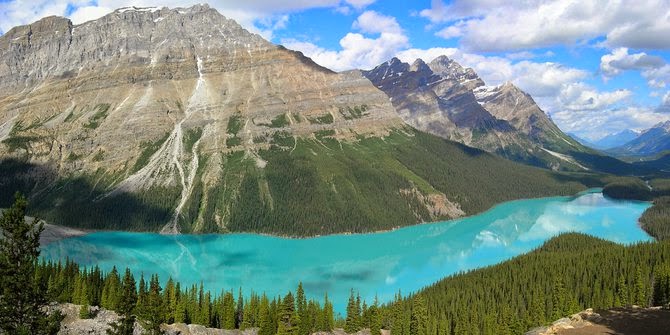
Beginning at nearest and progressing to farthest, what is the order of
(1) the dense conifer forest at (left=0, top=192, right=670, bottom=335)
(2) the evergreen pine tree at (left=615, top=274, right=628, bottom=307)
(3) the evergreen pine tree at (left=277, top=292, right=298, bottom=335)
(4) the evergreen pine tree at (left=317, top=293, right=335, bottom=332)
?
(3) the evergreen pine tree at (left=277, top=292, right=298, bottom=335)
(1) the dense conifer forest at (left=0, top=192, right=670, bottom=335)
(4) the evergreen pine tree at (left=317, top=293, right=335, bottom=332)
(2) the evergreen pine tree at (left=615, top=274, right=628, bottom=307)

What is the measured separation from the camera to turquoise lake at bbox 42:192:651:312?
128 metres

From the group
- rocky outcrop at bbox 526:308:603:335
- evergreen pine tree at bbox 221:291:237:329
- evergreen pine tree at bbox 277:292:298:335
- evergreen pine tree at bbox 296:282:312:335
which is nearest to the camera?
rocky outcrop at bbox 526:308:603:335

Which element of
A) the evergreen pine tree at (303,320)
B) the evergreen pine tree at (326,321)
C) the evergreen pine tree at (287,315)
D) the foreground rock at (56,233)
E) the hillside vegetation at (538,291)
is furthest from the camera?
the foreground rock at (56,233)

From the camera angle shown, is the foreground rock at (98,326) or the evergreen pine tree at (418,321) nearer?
the foreground rock at (98,326)

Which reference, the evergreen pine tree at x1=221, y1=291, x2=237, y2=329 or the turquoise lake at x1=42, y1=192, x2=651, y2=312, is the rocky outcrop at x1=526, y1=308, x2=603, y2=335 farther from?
the turquoise lake at x1=42, y1=192, x2=651, y2=312

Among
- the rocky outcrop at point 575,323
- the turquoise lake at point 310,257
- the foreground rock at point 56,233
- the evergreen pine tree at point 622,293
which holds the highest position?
the foreground rock at point 56,233

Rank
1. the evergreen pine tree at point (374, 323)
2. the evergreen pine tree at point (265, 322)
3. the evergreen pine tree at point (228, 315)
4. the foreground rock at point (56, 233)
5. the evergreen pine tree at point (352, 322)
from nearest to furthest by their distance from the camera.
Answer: the evergreen pine tree at point (265, 322) < the evergreen pine tree at point (374, 323) < the evergreen pine tree at point (228, 315) < the evergreen pine tree at point (352, 322) < the foreground rock at point (56, 233)

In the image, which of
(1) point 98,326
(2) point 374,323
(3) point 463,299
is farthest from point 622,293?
(1) point 98,326

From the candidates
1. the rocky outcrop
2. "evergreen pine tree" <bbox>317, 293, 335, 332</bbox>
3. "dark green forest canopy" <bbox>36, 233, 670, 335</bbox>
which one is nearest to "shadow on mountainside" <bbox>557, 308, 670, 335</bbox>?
the rocky outcrop

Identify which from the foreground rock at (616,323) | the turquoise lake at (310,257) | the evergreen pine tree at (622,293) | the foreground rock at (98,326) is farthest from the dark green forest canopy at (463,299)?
the foreground rock at (616,323)

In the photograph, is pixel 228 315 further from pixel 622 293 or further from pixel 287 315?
pixel 622 293

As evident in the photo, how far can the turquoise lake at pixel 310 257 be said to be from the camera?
420 feet

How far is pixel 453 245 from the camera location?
591 feet

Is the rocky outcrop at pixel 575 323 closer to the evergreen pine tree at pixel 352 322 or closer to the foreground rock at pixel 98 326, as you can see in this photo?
the evergreen pine tree at pixel 352 322
